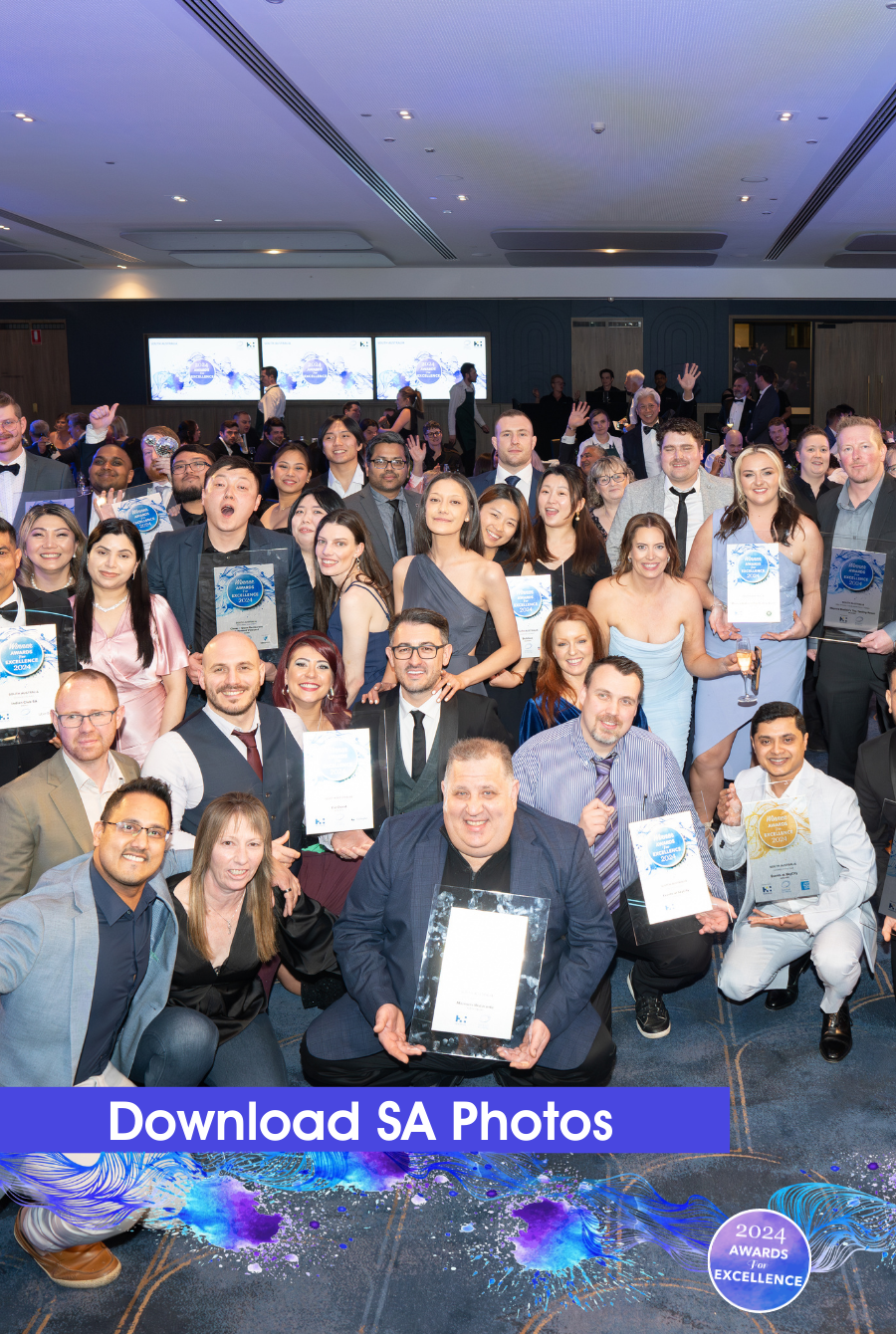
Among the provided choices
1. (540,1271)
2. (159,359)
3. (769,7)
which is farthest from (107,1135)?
(159,359)

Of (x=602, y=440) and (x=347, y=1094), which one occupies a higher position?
(x=602, y=440)

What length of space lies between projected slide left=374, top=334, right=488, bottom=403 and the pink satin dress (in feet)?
42.1

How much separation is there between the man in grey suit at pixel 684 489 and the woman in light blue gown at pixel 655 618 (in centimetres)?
65

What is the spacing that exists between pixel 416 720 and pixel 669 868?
37.7 inches

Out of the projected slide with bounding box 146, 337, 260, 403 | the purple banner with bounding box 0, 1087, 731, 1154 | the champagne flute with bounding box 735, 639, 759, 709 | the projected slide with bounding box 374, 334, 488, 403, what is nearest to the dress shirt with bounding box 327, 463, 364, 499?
the champagne flute with bounding box 735, 639, 759, 709

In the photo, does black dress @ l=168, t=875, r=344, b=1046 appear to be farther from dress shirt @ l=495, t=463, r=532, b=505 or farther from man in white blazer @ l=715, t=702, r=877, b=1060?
dress shirt @ l=495, t=463, r=532, b=505

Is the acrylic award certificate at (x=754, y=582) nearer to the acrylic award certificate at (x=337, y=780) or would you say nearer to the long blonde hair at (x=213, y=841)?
the acrylic award certificate at (x=337, y=780)

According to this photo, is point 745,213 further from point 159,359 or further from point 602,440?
point 159,359

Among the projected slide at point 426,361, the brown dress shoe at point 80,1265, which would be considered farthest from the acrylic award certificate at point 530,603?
the projected slide at point 426,361

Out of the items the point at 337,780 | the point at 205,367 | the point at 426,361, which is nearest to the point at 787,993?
the point at 337,780

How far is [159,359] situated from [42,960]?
594 inches

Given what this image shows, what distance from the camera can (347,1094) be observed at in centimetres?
212

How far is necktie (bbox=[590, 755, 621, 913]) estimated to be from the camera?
3359mm

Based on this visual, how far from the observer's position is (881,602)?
13.6 feet
